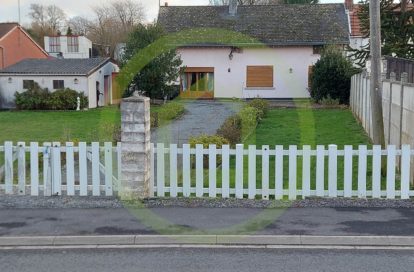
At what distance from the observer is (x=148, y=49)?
36750 mm

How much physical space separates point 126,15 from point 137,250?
69.0 metres

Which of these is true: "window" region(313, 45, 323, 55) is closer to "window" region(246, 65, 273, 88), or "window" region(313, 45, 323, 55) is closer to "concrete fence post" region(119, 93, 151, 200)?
"window" region(246, 65, 273, 88)

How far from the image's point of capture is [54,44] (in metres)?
63.7

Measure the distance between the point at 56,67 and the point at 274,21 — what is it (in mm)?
16877

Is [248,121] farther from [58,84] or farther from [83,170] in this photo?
[58,84]

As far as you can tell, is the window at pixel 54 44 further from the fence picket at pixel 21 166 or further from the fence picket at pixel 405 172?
the fence picket at pixel 405 172

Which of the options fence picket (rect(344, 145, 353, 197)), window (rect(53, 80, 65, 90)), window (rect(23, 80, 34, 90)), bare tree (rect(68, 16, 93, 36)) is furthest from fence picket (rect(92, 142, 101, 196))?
bare tree (rect(68, 16, 93, 36))

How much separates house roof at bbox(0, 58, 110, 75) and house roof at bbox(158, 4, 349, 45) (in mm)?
8295

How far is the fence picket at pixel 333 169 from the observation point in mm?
9742

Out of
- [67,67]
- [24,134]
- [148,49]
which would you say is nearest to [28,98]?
[67,67]

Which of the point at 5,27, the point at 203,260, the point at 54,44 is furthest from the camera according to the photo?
the point at 54,44

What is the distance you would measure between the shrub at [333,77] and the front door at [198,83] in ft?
32.2

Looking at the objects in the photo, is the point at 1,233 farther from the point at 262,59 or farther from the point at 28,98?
the point at 262,59

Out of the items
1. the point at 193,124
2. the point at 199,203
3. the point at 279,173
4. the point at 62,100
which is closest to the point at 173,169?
the point at 199,203
